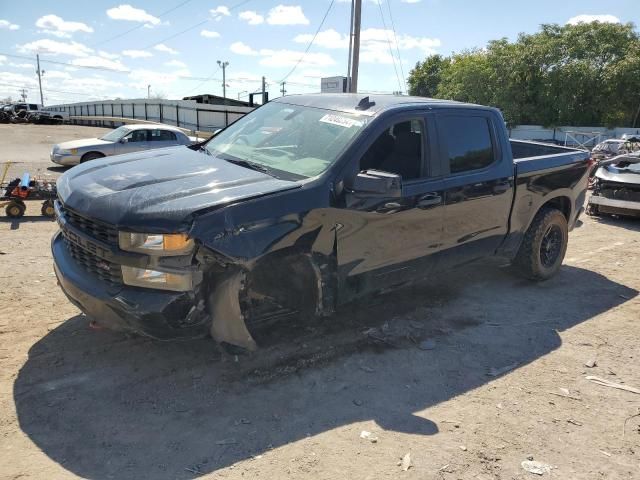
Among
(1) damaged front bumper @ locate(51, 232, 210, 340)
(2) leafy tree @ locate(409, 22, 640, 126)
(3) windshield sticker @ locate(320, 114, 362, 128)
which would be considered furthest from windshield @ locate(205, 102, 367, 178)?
(2) leafy tree @ locate(409, 22, 640, 126)

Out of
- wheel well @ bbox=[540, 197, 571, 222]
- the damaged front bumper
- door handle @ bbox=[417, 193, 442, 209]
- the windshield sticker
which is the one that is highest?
the windshield sticker

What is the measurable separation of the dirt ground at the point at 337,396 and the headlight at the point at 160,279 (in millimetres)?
760

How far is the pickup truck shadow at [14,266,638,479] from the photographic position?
9.59ft

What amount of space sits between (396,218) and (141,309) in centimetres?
201

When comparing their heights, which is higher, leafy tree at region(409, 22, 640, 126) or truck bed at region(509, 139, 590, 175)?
leafy tree at region(409, 22, 640, 126)

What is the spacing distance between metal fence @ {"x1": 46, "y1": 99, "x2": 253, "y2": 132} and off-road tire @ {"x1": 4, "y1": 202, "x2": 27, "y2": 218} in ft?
69.6

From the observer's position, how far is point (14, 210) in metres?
8.09

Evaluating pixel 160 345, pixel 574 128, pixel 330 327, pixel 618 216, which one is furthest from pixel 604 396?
pixel 574 128

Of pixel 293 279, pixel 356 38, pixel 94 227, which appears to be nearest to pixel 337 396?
pixel 293 279

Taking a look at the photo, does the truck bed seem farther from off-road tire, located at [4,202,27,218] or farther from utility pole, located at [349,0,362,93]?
utility pole, located at [349,0,362,93]

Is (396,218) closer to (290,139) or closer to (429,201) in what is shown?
(429,201)

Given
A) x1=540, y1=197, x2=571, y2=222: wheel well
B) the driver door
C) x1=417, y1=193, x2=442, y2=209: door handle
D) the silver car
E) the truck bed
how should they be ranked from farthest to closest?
the silver car
x1=540, y1=197, x2=571, y2=222: wheel well
the truck bed
x1=417, y1=193, x2=442, y2=209: door handle
the driver door

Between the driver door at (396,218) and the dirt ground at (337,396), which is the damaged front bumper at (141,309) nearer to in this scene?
the dirt ground at (337,396)

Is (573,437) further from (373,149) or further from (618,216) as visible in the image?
(618,216)
